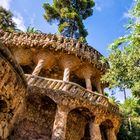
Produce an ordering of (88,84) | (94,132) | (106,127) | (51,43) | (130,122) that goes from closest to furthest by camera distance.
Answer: (94,132), (106,127), (51,43), (88,84), (130,122)

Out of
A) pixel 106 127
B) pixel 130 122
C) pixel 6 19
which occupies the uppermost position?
pixel 6 19

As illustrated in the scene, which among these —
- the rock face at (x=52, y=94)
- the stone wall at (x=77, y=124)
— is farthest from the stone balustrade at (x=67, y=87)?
the stone wall at (x=77, y=124)

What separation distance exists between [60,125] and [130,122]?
480 inches

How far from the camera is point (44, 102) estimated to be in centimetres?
1617

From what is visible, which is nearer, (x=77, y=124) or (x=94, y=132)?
(x=94, y=132)

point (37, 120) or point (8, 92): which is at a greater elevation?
point (37, 120)

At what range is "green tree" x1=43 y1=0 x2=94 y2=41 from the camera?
84.2 feet

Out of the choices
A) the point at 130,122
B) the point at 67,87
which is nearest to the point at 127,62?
the point at 67,87

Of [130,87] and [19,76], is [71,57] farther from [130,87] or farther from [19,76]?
[19,76]

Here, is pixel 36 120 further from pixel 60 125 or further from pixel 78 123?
pixel 78 123

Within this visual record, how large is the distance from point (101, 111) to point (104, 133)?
7.97 ft

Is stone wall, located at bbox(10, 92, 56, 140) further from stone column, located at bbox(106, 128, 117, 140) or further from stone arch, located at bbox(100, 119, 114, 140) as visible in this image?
stone column, located at bbox(106, 128, 117, 140)

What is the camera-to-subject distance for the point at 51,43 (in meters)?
18.4

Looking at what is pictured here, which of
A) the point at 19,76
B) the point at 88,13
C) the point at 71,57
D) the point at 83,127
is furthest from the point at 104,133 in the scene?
the point at 88,13
